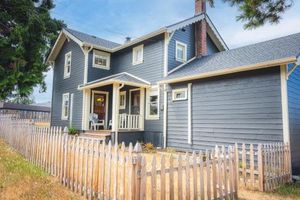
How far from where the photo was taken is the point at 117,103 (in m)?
12.5

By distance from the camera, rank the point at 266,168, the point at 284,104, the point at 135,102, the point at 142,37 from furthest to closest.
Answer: the point at 135,102
the point at 142,37
the point at 284,104
the point at 266,168

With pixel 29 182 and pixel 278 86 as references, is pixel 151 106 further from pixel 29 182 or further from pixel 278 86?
pixel 29 182

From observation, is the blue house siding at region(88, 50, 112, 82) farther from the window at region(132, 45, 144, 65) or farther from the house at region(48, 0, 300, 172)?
the window at region(132, 45, 144, 65)

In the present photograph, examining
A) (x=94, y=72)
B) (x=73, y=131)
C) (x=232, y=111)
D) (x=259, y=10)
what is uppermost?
(x=94, y=72)

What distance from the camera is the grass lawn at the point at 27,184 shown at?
15.8 ft

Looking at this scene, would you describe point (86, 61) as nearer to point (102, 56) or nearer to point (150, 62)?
point (102, 56)

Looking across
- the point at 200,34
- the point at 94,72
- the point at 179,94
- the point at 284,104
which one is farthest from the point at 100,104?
the point at 284,104

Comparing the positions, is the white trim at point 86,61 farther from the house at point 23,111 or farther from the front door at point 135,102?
the house at point 23,111

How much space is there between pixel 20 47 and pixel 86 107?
639 centimetres

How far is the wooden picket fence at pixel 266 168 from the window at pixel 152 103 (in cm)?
674

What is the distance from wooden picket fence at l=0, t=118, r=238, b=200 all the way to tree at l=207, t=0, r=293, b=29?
130 inches

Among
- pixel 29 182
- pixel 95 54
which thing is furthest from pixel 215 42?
pixel 29 182

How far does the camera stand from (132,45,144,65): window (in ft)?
47.5

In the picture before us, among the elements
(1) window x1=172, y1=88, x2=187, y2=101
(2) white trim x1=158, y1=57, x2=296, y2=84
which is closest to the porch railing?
(1) window x1=172, y1=88, x2=187, y2=101
